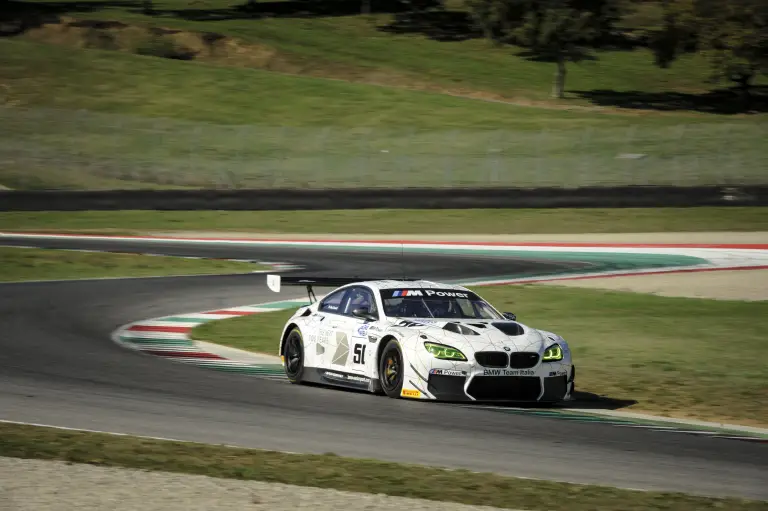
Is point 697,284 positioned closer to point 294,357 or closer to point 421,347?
point 294,357

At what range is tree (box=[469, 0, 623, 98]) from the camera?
69.9 metres

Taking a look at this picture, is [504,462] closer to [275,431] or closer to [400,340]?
[275,431]

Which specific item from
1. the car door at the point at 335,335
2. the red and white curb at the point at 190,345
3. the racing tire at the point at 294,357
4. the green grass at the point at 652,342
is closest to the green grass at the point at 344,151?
the green grass at the point at 652,342

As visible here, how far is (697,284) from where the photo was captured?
2381 centimetres

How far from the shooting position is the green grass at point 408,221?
34.4 meters

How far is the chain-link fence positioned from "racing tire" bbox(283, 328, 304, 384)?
2536cm

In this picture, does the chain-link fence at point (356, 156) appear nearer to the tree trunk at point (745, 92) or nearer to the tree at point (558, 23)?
the tree at point (558, 23)

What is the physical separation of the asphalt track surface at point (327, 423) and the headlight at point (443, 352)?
0.46m

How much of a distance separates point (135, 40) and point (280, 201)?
138 feet

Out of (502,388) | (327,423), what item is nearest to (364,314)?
(502,388)

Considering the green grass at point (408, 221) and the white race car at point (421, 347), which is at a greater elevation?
the white race car at point (421, 347)

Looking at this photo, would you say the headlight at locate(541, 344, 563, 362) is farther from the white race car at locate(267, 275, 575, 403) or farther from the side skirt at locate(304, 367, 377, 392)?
the side skirt at locate(304, 367, 377, 392)

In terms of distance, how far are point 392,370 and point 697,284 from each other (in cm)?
1327

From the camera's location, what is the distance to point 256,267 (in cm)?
2655
